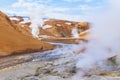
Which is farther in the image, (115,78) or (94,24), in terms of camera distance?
(94,24)

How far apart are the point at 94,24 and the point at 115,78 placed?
12.8m

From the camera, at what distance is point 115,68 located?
13586mm

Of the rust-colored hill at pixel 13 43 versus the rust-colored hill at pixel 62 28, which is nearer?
the rust-colored hill at pixel 13 43

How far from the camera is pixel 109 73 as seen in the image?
1222cm

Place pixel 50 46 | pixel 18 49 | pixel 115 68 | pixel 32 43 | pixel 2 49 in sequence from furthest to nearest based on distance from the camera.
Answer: pixel 50 46
pixel 32 43
pixel 18 49
pixel 2 49
pixel 115 68

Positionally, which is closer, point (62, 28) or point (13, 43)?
point (13, 43)

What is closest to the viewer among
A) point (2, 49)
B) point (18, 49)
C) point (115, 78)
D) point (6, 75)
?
point (115, 78)

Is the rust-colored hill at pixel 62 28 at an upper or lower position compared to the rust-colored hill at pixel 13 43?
lower

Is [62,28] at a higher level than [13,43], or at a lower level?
lower

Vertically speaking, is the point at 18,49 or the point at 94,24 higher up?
the point at 94,24

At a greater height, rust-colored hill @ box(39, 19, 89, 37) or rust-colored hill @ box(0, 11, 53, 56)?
rust-colored hill @ box(0, 11, 53, 56)

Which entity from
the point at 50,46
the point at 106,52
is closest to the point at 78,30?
the point at 50,46

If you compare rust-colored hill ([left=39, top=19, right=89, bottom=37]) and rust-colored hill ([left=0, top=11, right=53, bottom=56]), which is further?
rust-colored hill ([left=39, top=19, right=89, bottom=37])

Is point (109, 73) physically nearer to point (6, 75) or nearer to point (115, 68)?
point (115, 68)
